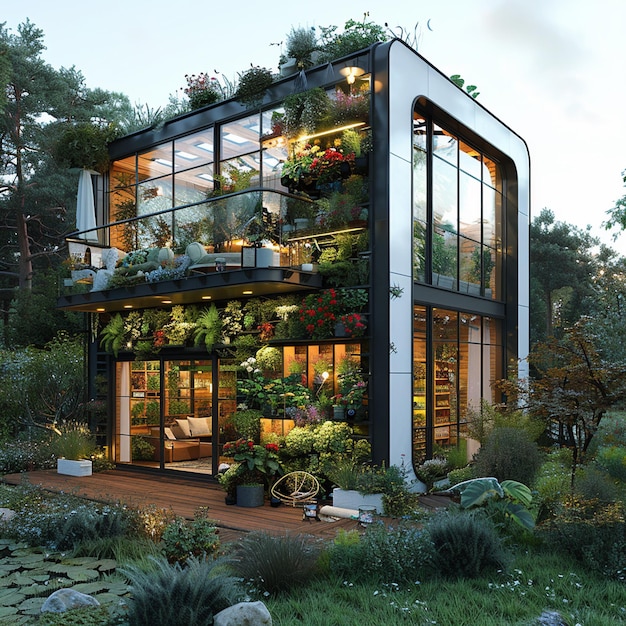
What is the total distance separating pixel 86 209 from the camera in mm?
14734

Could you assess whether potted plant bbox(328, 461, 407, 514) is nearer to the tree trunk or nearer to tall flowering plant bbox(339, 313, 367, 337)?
tall flowering plant bbox(339, 313, 367, 337)

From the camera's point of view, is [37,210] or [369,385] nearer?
[369,385]

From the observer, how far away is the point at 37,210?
2684 centimetres

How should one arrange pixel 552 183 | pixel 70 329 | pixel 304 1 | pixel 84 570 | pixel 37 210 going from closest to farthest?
pixel 84 570 → pixel 304 1 → pixel 70 329 → pixel 37 210 → pixel 552 183

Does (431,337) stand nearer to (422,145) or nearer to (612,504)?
(422,145)

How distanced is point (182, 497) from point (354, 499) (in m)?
3.08

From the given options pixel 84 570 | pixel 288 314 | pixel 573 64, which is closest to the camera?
pixel 84 570

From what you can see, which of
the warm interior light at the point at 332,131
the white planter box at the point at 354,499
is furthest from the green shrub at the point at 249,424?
the warm interior light at the point at 332,131

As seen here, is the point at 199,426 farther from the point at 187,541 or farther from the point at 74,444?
the point at 187,541

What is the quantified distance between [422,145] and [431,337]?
3487mm

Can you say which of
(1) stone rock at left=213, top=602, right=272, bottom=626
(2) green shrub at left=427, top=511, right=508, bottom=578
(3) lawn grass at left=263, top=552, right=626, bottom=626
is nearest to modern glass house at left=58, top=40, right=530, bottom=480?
(2) green shrub at left=427, top=511, right=508, bottom=578

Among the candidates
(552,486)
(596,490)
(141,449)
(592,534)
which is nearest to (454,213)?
(552,486)

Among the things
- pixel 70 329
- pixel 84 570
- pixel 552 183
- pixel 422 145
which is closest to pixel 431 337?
pixel 422 145

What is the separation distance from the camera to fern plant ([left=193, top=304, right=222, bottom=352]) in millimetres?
11797
